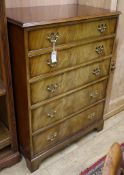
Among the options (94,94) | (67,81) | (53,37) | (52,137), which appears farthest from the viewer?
(94,94)

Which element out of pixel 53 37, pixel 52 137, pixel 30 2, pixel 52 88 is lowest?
pixel 52 137

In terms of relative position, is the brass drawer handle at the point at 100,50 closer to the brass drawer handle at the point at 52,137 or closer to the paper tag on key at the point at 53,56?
the paper tag on key at the point at 53,56

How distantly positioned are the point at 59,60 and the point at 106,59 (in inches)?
17.8

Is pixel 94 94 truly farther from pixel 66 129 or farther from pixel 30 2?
pixel 30 2

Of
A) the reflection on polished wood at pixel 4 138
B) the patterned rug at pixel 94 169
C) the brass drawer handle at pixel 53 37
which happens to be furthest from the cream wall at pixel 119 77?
the reflection on polished wood at pixel 4 138

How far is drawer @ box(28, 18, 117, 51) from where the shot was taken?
3.72 feet

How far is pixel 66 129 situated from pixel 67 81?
40 centimetres

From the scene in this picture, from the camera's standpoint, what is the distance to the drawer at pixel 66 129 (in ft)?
4.79

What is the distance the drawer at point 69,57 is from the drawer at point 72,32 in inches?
2.4

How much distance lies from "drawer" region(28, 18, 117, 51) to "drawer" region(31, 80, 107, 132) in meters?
0.39

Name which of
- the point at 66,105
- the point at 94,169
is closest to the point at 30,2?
the point at 66,105

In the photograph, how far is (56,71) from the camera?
1.30 m

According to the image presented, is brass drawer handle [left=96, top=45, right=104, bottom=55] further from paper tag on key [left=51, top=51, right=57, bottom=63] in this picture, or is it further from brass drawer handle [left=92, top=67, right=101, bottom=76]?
paper tag on key [left=51, top=51, right=57, bottom=63]

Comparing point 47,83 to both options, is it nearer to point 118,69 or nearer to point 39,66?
point 39,66
